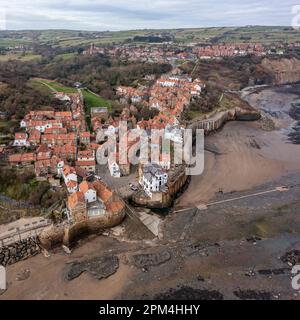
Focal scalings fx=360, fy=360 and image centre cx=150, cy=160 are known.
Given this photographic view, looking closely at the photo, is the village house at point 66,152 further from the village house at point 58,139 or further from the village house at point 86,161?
the village house at point 58,139

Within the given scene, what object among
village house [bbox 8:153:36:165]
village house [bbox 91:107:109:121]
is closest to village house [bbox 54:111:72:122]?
village house [bbox 91:107:109:121]

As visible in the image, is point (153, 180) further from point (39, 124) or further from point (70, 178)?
point (39, 124)

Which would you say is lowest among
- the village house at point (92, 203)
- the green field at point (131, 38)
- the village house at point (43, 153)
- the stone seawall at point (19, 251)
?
the stone seawall at point (19, 251)

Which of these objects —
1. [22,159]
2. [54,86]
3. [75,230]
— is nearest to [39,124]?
[22,159]

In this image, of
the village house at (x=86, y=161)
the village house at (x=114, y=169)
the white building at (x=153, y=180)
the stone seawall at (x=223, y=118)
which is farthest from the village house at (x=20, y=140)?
the stone seawall at (x=223, y=118)

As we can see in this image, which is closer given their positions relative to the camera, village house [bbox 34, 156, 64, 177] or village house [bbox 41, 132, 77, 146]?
village house [bbox 34, 156, 64, 177]

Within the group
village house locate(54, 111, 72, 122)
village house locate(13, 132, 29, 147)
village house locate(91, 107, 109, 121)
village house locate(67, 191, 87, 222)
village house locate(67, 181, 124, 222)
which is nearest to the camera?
village house locate(67, 191, 87, 222)

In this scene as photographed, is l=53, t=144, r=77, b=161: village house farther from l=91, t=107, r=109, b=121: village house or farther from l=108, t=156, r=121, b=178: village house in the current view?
l=91, t=107, r=109, b=121: village house

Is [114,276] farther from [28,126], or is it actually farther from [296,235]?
[28,126]
